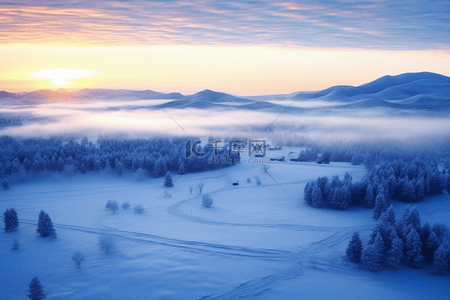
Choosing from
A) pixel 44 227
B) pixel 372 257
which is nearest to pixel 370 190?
pixel 372 257

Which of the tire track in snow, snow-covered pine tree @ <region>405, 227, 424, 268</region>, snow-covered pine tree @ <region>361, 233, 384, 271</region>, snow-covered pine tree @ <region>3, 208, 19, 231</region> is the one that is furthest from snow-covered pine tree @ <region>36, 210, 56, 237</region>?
snow-covered pine tree @ <region>405, 227, 424, 268</region>

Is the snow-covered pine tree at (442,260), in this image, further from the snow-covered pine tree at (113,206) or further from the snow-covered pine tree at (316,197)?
the snow-covered pine tree at (113,206)

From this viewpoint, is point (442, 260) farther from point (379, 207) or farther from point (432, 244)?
point (379, 207)

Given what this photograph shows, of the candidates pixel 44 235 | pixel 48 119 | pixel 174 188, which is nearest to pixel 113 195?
pixel 174 188

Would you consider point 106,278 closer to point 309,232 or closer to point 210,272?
point 210,272

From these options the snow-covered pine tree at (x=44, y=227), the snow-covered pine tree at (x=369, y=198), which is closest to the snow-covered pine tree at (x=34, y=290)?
the snow-covered pine tree at (x=44, y=227)

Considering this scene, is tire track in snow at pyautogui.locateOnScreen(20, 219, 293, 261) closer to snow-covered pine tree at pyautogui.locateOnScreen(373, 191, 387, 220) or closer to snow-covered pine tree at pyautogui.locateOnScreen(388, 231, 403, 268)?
snow-covered pine tree at pyautogui.locateOnScreen(388, 231, 403, 268)
